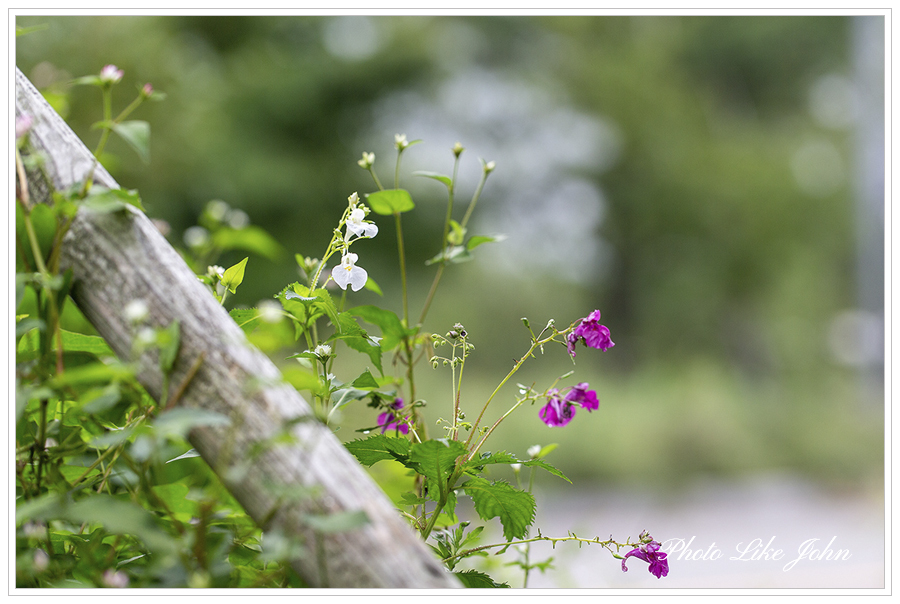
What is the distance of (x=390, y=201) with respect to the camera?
0.75 meters

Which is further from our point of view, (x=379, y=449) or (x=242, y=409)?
(x=379, y=449)

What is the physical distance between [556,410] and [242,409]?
1.27ft

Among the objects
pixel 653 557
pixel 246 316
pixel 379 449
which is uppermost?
pixel 246 316

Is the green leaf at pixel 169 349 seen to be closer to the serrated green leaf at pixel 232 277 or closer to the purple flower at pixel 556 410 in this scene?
the serrated green leaf at pixel 232 277

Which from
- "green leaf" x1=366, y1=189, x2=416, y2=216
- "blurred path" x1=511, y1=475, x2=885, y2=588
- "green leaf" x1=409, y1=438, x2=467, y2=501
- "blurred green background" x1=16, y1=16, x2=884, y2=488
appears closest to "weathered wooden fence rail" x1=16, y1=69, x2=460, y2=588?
"green leaf" x1=409, y1=438, x2=467, y2=501

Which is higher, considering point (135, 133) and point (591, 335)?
point (135, 133)

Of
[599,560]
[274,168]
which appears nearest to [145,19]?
[274,168]

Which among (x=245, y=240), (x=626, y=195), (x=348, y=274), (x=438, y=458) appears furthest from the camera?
(x=626, y=195)

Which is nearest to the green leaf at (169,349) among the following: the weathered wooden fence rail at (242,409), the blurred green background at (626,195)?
the weathered wooden fence rail at (242,409)

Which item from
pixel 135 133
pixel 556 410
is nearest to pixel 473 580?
pixel 556 410

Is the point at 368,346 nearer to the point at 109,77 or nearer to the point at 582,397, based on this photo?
the point at 582,397

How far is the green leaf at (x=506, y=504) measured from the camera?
2.05 ft

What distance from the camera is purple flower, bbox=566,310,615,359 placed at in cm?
73

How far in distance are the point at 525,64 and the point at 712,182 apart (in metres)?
2.98
